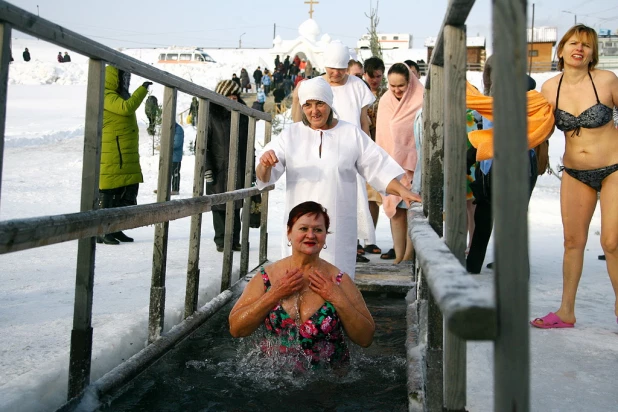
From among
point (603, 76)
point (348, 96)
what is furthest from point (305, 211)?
point (348, 96)

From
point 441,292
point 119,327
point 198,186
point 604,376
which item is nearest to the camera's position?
point 441,292

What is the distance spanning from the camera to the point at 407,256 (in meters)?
7.17

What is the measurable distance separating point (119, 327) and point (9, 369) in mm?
895

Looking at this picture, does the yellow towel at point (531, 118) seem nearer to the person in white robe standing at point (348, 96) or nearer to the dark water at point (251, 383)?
the dark water at point (251, 383)

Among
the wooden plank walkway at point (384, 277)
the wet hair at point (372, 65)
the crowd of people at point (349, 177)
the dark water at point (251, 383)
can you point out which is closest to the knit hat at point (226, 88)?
the crowd of people at point (349, 177)

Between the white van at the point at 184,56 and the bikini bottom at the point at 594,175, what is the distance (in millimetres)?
55573

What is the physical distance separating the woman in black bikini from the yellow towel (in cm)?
21

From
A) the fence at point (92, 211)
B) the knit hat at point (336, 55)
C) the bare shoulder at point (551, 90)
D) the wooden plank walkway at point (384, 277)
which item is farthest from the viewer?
the knit hat at point (336, 55)

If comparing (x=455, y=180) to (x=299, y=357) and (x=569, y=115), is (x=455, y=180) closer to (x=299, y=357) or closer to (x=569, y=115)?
(x=299, y=357)

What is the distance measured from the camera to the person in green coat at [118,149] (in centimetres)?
666

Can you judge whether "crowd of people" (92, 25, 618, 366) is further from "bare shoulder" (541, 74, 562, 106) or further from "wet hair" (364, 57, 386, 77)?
"wet hair" (364, 57, 386, 77)

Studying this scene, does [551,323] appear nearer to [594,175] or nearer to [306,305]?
[594,175]

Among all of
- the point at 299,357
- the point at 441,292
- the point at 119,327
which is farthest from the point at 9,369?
the point at 441,292

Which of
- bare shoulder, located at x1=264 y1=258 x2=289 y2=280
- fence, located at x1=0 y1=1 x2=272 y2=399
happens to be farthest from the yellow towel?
fence, located at x1=0 y1=1 x2=272 y2=399
